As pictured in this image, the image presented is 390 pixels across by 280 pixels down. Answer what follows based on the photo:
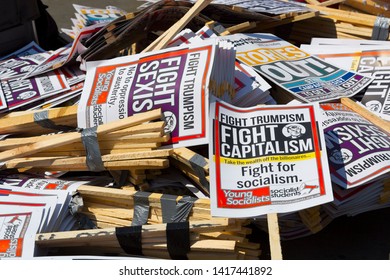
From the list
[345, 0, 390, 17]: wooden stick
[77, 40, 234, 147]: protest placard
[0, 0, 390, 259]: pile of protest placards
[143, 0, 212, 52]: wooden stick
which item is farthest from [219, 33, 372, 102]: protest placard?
[345, 0, 390, 17]: wooden stick

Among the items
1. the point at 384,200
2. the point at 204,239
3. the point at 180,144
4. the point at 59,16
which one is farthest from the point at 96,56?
the point at 59,16

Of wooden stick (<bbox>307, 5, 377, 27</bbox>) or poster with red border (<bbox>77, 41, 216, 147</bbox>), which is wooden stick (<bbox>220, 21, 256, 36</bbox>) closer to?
wooden stick (<bbox>307, 5, 377, 27</bbox>)

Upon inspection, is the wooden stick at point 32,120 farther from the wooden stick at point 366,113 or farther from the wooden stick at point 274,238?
the wooden stick at point 366,113

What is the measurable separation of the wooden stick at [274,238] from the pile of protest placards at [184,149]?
11 millimetres

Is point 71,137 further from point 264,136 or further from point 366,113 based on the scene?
point 366,113

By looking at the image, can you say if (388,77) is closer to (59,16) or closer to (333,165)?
(333,165)

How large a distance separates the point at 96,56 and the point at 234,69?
3.28 ft

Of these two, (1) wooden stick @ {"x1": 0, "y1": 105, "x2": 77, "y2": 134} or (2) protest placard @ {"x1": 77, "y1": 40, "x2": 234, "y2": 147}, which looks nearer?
(2) protest placard @ {"x1": 77, "y1": 40, "x2": 234, "y2": 147}

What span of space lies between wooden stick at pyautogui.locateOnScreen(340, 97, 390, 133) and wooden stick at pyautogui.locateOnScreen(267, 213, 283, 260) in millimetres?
1164

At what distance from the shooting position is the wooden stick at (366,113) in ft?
13.7

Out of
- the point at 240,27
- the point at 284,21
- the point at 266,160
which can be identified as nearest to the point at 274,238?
the point at 266,160

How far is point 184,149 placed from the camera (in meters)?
3.82

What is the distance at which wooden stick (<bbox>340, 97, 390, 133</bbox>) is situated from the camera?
164 inches

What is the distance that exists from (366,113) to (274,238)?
4.54ft
